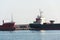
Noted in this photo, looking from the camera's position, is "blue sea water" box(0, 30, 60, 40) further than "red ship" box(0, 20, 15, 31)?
No

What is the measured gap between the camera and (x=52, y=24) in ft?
365

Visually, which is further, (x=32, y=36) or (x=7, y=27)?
(x=7, y=27)

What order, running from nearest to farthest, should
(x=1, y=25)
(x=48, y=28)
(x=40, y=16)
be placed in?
(x=48, y=28), (x=1, y=25), (x=40, y=16)

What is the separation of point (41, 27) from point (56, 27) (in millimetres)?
4918

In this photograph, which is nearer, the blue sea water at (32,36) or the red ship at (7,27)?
the blue sea water at (32,36)

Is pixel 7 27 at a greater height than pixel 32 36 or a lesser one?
greater

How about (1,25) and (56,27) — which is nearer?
(56,27)

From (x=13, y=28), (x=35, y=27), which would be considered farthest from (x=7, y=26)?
(x=35, y=27)

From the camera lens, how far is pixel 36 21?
120 m

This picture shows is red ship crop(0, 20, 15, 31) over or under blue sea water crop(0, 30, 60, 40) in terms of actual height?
over

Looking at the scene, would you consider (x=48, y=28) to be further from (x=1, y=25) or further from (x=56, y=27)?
(x=1, y=25)

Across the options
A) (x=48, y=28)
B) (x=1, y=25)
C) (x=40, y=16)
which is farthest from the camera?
(x=40, y=16)

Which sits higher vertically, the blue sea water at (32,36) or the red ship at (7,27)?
the red ship at (7,27)

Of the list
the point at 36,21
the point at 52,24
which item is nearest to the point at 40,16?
the point at 36,21
